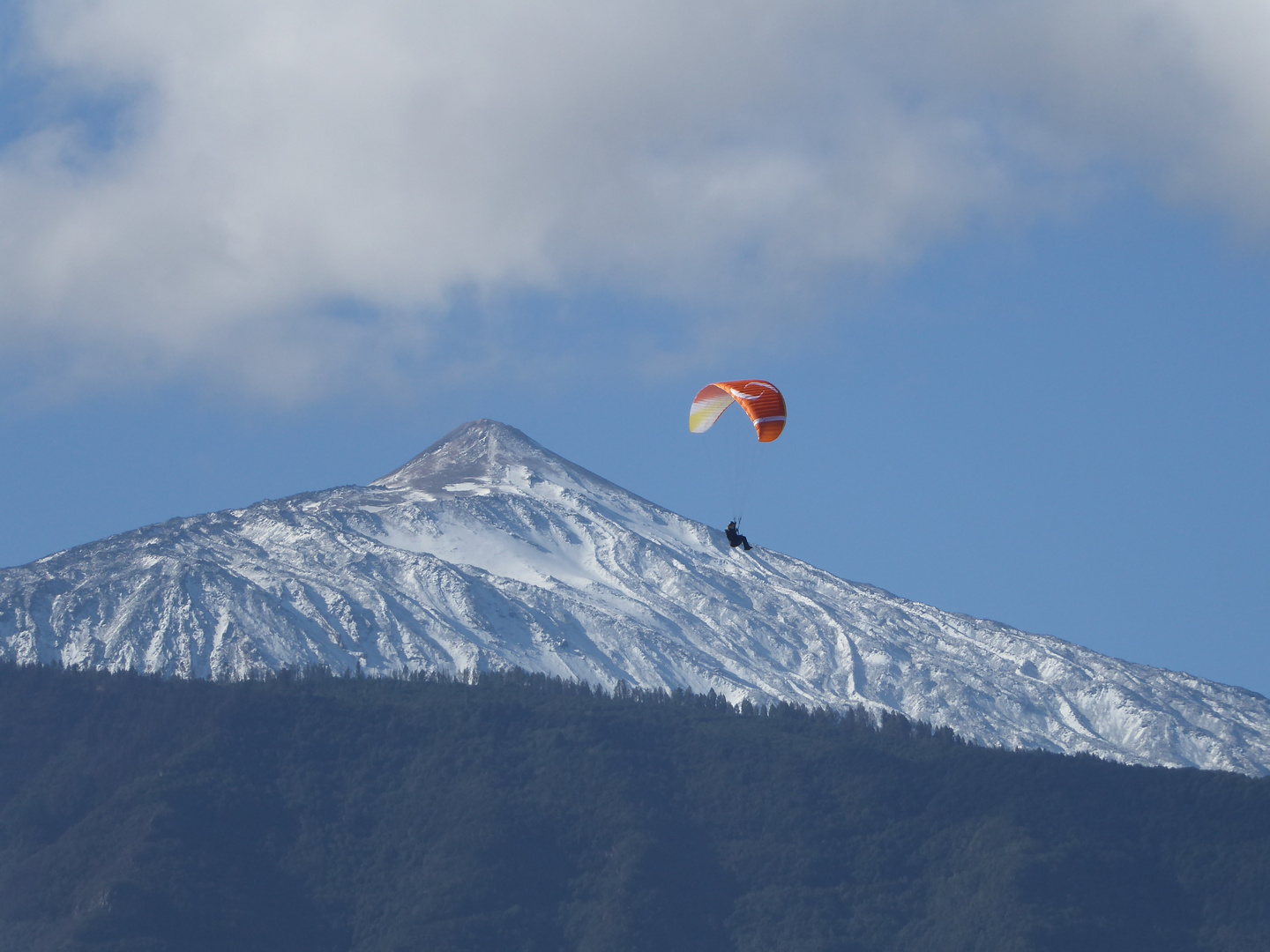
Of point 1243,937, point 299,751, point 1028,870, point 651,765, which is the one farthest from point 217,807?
point 1243,937

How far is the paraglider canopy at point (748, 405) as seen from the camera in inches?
3403

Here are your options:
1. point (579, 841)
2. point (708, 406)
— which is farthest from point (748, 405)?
point (579, 841)

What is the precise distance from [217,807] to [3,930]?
81.6ft

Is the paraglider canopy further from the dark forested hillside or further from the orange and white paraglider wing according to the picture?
the dark forested hillside

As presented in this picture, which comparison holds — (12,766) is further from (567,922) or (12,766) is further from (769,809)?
(769,809)

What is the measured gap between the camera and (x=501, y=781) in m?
189

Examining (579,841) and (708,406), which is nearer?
(708,406)

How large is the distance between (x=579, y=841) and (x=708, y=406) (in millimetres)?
95404

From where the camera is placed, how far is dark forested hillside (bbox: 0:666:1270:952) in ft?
527

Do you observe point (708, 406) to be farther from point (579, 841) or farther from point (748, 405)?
point (579, 841)

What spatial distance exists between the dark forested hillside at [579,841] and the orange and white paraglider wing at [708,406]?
79024mm

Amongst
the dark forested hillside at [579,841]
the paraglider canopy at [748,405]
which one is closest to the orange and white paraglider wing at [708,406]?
the paraglider canopy at [748,405]

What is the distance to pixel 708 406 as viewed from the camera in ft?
296

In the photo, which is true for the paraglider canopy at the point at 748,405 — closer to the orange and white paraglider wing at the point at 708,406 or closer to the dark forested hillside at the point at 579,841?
the orange and white paraglider wing at the point at 708,406
